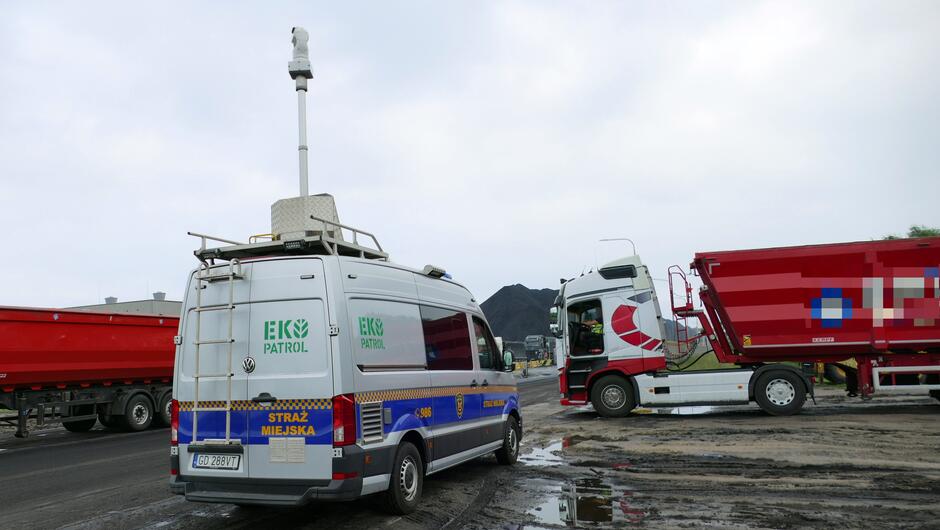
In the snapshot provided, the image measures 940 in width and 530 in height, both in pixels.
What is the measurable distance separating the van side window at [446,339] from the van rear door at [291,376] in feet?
5.29

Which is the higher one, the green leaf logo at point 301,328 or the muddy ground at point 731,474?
the green leaf logo at point 301,328

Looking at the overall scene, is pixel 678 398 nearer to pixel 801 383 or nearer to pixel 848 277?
pixel 801 383

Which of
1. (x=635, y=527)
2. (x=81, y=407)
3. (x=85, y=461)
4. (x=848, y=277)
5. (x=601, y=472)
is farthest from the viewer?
(x=81, y=407)

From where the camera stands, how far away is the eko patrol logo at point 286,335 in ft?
19.2

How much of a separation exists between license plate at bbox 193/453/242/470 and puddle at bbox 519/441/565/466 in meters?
4.59

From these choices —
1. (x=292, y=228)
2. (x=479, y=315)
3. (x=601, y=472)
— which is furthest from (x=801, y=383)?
(x=292, y=228)

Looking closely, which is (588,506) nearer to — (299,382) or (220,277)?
(299,382)

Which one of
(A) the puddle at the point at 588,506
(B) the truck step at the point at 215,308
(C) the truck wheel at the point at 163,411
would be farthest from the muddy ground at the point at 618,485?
(C) the truck wheel at the point at 163,411

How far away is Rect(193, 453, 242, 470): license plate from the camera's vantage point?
19.2 ft

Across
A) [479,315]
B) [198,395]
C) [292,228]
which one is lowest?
[198,395]

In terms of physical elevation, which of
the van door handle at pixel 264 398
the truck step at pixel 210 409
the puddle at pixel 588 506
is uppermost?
the van door handle at pixel 264 398

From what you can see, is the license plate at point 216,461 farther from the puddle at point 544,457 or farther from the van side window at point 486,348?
the puddle at point 544,457

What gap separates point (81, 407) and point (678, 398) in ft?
45.0

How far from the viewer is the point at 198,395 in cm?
611
